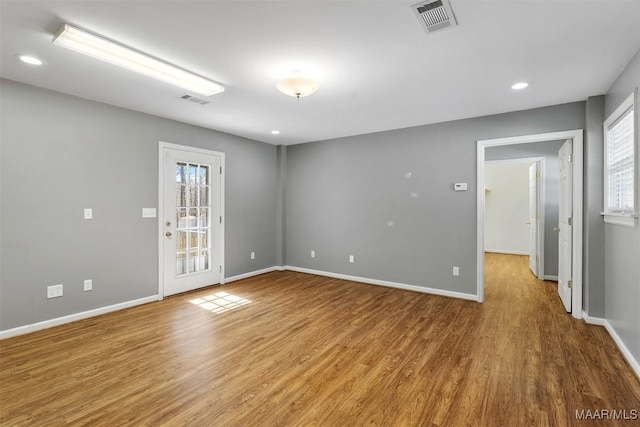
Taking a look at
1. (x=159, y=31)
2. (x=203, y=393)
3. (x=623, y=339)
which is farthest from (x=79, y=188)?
(x=623, y=339)

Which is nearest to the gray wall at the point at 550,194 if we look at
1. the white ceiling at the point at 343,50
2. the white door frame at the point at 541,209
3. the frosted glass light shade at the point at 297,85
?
the white door frame at the point at 541,209

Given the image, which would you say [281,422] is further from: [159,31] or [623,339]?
[623,339]

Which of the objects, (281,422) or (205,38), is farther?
(205,38)

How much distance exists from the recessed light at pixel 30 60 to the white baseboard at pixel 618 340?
5444 mm

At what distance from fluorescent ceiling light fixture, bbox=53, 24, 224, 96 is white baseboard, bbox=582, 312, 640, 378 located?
433 centimetres

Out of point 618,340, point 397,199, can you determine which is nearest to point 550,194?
point 397,199

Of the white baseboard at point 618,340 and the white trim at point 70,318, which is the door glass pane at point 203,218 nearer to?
the white trim at point 70,318

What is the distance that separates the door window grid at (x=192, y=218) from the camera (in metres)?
4.38

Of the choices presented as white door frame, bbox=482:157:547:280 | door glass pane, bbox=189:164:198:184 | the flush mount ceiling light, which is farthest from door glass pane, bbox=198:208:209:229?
white door frame, bbox=482:157:547:280

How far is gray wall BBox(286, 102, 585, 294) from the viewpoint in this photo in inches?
163

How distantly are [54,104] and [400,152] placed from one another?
4457 mm

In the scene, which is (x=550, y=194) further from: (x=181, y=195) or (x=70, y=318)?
(x=70, y=318)

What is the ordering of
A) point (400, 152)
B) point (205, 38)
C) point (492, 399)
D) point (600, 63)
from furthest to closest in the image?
point (400, 152), point (600, 63), point (205, 38), point (492, 399)

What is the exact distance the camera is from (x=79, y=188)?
335cm
